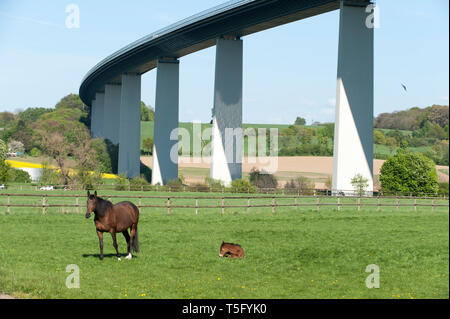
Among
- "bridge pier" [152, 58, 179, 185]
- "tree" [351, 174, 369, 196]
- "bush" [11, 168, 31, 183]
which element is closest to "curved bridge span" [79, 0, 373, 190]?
"bridge pier" [152, 58, 179, 185]

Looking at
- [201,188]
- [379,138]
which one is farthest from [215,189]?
[379,138]

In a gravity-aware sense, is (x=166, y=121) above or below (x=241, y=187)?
above

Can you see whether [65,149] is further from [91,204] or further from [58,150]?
[91,204]

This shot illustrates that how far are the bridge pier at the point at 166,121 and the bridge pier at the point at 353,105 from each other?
102ft

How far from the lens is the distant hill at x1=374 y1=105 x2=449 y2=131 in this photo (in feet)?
472

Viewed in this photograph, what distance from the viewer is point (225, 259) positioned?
19.5 m

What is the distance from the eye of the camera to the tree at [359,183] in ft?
176

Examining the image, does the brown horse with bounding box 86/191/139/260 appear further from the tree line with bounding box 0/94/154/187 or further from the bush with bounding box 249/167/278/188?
the bush with bounding box 249/167/278/188

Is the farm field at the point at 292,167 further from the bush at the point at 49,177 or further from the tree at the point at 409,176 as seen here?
the tree at the point at 409,176

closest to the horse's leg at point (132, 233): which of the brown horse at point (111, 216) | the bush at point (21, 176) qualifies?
the brown horse at point (111, 216)

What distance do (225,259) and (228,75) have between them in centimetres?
5013

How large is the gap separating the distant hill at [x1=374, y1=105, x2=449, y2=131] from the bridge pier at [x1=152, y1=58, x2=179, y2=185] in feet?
236
